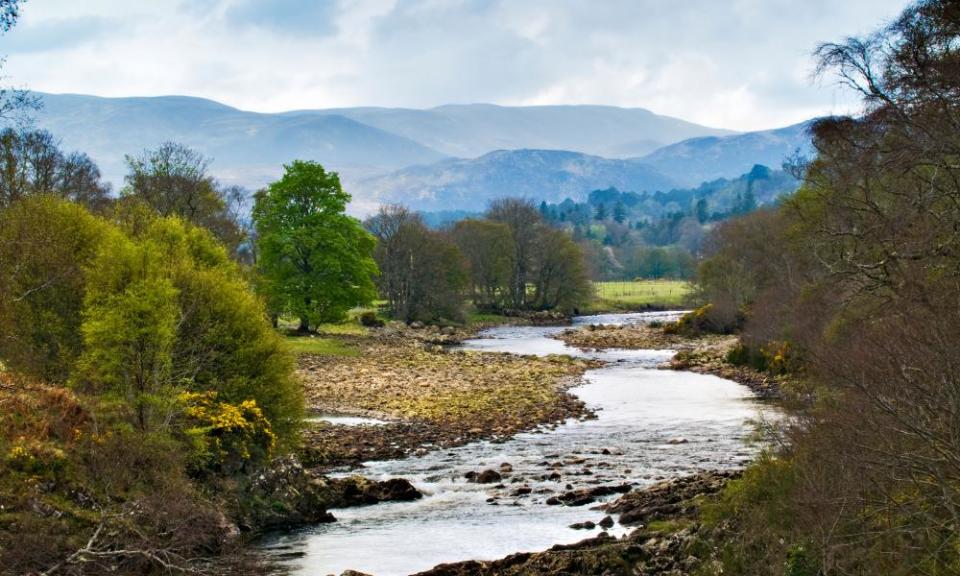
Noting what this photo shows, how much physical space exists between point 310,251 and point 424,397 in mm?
24468

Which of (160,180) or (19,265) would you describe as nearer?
(19,265)

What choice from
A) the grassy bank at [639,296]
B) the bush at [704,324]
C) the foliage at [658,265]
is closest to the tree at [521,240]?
the grassy bank at [639,296]

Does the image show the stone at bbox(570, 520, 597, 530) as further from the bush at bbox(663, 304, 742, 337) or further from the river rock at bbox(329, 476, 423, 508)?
the bush at bbox(663, 304, 742, 337)

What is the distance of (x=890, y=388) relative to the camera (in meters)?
11.6

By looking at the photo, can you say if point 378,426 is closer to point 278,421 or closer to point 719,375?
point 278,421

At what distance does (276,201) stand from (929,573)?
54.7m

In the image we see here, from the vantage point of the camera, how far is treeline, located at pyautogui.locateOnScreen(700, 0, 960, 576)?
10750mm

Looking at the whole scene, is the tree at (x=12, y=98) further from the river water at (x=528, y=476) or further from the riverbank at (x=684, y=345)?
the riverbank at (x=684, y=345)

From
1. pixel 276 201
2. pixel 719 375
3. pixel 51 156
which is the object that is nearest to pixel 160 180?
pixel 51 156

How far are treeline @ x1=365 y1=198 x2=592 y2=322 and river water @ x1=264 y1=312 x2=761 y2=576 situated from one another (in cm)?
4123

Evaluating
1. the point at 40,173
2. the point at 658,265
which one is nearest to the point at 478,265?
the point at 40,173

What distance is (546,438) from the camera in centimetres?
3106

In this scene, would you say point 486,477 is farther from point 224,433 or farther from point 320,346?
point 320,346

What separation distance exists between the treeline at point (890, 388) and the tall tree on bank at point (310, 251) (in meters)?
39.3
